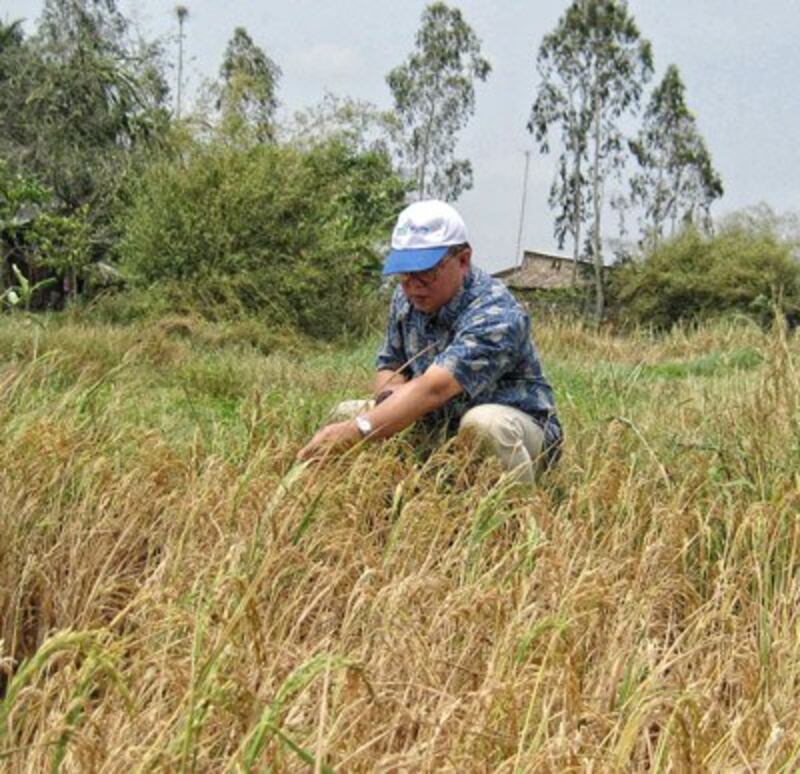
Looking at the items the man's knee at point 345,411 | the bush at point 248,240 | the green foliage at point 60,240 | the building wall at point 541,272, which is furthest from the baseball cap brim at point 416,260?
the building wall at point 541,272

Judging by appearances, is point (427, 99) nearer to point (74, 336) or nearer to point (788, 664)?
point (74, 336)

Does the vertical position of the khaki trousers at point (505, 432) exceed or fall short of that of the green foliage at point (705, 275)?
it falls short

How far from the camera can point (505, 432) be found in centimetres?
268

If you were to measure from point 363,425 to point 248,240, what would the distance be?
28.6 feet

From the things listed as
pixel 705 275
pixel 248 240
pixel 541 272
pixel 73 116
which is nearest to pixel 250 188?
pixel 248 240

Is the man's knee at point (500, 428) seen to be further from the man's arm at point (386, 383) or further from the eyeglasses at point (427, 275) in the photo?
the eyeglasses at point (427, 275)

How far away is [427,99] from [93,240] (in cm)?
1681

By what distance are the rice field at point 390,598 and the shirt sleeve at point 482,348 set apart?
0.21 meters

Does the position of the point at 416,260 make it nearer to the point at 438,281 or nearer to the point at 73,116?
the point at 438,281

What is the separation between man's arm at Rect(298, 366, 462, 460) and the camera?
2.49m

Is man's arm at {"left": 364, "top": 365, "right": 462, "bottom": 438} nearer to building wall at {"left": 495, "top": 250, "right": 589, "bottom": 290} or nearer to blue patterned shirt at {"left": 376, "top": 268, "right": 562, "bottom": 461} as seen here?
blue patterned shirt at {"left": 376, "top": 268, "right": 562, "bottom": 461}

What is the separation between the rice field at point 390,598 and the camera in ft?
4.41

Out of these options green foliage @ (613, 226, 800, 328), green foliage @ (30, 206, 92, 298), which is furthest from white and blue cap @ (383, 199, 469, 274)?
green foliage @ (613, 226, 800, 328)

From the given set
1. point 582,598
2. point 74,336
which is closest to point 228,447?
point 582,598
